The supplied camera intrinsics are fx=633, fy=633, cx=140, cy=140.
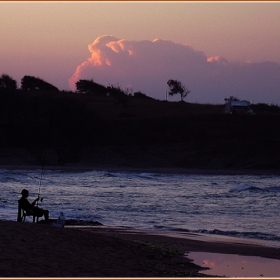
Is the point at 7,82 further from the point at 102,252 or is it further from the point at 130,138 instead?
the point at 102,252

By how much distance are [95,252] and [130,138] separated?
45166mm

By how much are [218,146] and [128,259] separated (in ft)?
145

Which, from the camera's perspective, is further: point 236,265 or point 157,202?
point 157,202

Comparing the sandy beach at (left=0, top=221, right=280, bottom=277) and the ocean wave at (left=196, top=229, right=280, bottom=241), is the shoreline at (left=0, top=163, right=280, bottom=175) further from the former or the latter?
the sandy beach at (left=0, top=221, right=280, bottom=277)

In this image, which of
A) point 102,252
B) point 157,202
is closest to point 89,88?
point 157,202

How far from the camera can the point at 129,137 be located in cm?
5644

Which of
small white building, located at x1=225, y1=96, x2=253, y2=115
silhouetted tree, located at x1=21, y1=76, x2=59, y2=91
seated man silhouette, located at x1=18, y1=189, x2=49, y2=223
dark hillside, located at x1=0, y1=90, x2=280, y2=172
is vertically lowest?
seated man silhouette, located at x1=18, y1=189, x2=49, y2=223

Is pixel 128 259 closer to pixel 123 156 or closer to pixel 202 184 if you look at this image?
pixel 202 184

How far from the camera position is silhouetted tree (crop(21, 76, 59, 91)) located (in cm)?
8981

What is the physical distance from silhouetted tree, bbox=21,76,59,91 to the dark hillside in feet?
85.6

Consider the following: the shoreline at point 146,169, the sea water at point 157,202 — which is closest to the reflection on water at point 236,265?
the sea water at point 157,202

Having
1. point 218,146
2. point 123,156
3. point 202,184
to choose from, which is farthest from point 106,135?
point 202,184

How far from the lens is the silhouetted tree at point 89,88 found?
91125mm

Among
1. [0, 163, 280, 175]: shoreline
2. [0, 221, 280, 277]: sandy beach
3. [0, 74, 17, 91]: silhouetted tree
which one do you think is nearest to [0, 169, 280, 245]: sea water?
[0, 221, 280, 277]: sandy beach
